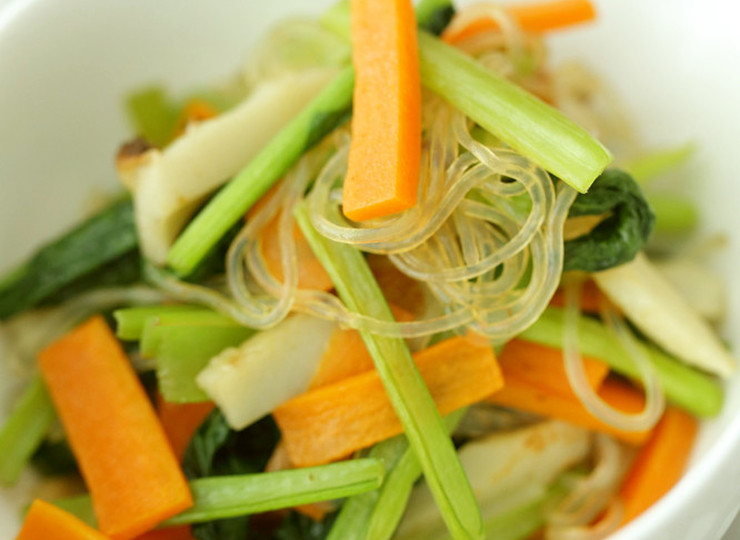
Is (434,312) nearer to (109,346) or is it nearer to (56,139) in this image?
(109,346)

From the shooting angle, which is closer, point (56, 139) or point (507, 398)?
point (507, 398)

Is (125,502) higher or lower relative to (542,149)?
lower

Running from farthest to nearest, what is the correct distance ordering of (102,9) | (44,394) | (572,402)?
1. (102,9)
2. (44,394)
3. (572,402)

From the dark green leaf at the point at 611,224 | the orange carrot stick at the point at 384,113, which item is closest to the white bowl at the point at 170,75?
the dark green leaf at the point at 611,224

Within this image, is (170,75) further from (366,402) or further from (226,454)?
(366,402)

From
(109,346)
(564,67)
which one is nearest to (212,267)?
(109,346)

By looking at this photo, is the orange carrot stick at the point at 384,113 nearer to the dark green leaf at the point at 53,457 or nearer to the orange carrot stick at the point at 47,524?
the orange carrot stick at the point at 47,524
